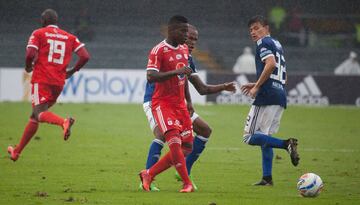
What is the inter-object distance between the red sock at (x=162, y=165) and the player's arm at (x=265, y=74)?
158 centimetres

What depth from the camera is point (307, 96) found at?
30.4 m

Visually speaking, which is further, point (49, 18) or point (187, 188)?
point (49, 18)

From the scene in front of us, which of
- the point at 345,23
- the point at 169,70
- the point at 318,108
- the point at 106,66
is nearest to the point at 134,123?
the point at 318,108

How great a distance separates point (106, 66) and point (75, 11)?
3.88m

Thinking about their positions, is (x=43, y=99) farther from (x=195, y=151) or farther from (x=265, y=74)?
(x=265, y=74)

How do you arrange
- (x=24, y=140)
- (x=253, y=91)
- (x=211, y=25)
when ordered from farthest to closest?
1. (x=211, y=25)
2. (x=24, y=140)
3. (x=253, y=91)

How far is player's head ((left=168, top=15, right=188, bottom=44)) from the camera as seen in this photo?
33.7 ft

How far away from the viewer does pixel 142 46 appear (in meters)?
34.9

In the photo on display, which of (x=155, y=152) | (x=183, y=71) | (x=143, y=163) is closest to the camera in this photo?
(x=183, y=71)

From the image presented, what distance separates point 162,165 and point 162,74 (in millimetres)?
1144

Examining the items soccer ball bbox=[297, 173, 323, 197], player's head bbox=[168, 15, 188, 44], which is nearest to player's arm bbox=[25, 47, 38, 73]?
player's head bbox=[168, 15, 188, 44]

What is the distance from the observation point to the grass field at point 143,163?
9977 mm

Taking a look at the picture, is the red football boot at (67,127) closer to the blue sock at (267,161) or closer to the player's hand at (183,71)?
the blue sock at (267,161)

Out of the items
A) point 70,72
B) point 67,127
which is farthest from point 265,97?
point 70,72
